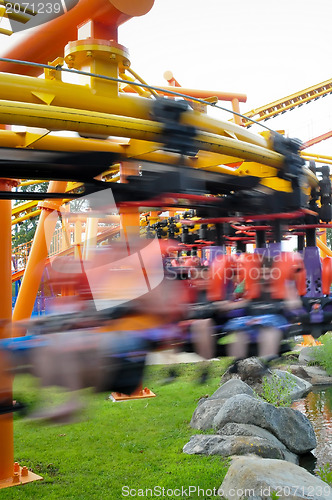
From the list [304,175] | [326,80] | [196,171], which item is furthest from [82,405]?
[326,80]

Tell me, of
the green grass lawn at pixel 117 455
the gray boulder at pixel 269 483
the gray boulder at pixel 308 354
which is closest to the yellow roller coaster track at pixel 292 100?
the gray boulder at pixel 308 354

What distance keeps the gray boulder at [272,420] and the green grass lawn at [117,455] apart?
21.6 inches

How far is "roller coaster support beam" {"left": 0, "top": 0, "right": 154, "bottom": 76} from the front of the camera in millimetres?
3391

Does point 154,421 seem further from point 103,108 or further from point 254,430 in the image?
point 103,108

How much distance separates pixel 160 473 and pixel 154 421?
1.84 metres

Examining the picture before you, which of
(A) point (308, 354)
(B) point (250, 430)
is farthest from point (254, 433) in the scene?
(A) point (308, 354)

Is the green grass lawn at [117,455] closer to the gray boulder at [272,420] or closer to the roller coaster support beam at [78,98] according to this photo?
the gray boulder at [272,420]

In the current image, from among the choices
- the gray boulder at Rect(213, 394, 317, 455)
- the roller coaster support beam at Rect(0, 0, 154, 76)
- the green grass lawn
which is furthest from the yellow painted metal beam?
the gray boulder at Rect(213, 394, 317, 455)

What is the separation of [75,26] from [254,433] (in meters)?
5.68

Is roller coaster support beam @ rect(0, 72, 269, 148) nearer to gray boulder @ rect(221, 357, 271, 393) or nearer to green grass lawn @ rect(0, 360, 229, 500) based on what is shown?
green grass lawn @ rect(0, 360, 229, 500)

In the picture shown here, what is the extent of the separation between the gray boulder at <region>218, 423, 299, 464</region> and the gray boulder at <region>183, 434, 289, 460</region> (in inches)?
3.3

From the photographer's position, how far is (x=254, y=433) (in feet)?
23.4

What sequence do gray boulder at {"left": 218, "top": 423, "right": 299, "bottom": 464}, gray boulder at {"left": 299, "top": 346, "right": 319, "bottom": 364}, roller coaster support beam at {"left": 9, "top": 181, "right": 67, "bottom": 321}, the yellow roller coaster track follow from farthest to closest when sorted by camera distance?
the yellow roller coaster track
gray boulder at {"left": 299, "top": 346, "right": 319, "bottom": 364}
gray boulder at {"left": 218, "top": 423, "right": 299, "bottom": 464}
roller coaster support beam at {"left": 9, "top": 181, "right": 67, "bottom": 321}

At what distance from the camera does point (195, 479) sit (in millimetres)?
6129
